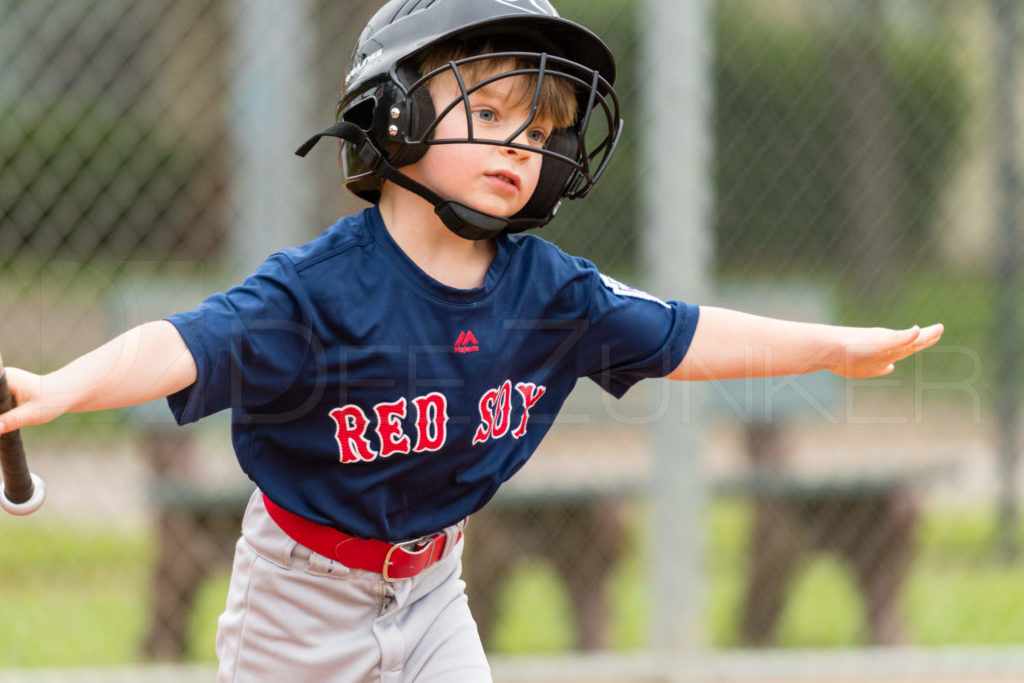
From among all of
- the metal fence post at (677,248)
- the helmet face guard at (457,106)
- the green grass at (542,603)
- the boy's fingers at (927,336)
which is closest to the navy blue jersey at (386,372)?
the helmet face guard at (457,106)

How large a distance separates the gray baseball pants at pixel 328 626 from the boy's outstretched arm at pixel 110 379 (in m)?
0.49

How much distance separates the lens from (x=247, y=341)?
1637mm

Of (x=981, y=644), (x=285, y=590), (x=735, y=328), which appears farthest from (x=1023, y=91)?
(x=285, y=590)

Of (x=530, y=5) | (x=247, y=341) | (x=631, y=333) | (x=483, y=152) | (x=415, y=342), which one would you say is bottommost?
(x=247, y=341)

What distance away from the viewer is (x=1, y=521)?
4047 mm

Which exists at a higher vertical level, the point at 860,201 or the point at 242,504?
the point at 860,201

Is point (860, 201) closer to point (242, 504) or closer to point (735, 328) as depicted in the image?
point (735, 328)

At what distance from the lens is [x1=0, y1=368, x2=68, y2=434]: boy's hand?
1337mm

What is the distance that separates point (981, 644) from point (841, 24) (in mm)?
2277

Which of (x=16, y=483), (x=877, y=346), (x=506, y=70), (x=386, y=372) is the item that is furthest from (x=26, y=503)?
(x=877, y=346)

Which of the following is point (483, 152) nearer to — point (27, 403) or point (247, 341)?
point (247, 341)

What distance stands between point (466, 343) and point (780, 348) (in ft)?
1.98

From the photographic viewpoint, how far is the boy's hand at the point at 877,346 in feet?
6.56

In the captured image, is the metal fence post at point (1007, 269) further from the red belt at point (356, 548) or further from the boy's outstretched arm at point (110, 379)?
the boy's outstretched arm at point (110, 379)
